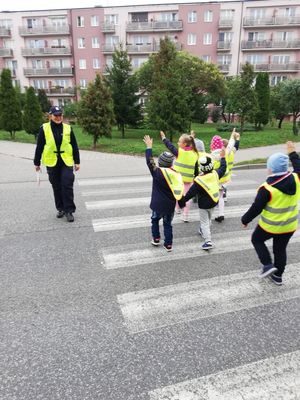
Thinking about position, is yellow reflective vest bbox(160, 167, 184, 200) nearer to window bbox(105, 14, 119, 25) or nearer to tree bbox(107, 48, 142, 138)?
tree bbox(107, 48, 142, 138)

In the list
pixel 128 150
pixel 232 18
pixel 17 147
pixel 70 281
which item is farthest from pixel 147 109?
pixel 232 18

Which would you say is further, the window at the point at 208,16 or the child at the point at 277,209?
the window at the point at 208,16

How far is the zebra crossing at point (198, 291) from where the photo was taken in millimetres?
2465

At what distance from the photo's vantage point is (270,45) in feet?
144

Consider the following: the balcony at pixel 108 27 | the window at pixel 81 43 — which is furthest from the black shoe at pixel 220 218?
the window at pixel 81 43

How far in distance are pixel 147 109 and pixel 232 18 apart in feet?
110

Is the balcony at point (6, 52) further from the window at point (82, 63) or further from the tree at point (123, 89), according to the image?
the tree at point (123, 89)

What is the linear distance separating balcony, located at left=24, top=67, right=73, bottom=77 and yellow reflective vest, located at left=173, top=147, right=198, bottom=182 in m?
47.6

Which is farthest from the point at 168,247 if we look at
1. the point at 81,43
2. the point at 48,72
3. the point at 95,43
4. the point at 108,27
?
the point at 48,72

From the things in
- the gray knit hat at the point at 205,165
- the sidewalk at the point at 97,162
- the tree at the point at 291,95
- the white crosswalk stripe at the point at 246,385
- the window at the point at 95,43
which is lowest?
the sidewalk at the point at 97,162

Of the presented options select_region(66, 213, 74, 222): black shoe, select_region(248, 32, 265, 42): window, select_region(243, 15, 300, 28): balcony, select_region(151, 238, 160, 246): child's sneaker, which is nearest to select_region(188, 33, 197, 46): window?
select_region(243, 15, 300, 28): balcony

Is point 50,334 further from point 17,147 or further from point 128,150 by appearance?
point 17,147

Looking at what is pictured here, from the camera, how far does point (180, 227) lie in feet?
19.4

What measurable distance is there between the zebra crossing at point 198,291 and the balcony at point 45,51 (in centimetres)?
4749
